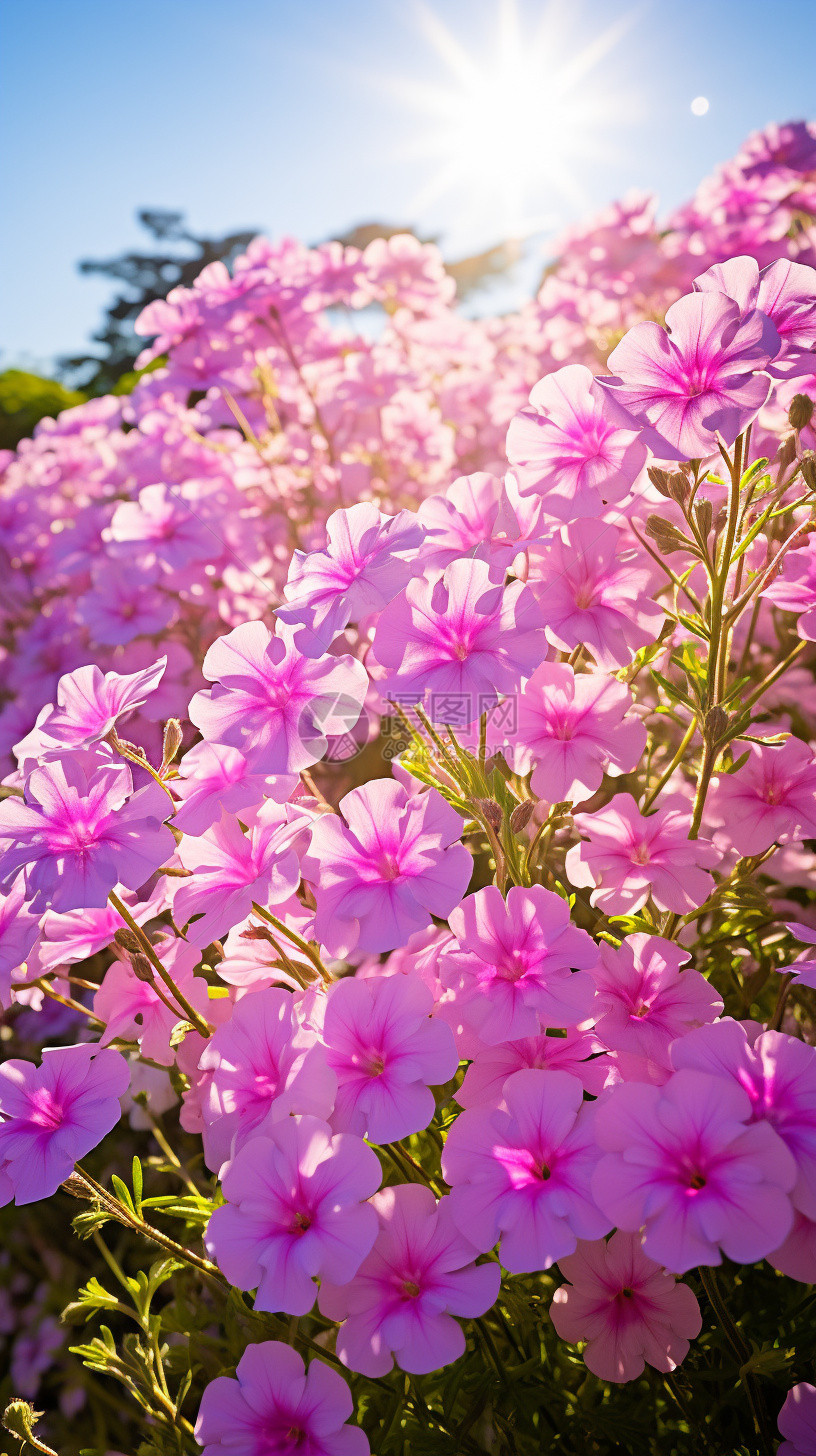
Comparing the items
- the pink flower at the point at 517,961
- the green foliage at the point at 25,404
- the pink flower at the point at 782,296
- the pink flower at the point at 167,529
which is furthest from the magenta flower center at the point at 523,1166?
the green foliage at the point at 25,404

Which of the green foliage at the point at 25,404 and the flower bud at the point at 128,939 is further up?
the green foliage at the point at 25,404

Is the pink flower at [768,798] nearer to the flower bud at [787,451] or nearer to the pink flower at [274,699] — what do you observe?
the flower bud at [787,451]

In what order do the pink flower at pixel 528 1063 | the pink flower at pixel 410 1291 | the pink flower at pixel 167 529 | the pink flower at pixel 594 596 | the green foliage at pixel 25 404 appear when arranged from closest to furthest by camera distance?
1. the pink flower at pixel 410 1291
2. the pink flower at pixel 528 1063
3. the pink flower at pixel 594 596
4. the pink flower at pixel 167 529
5. the green foliage at pixel 25 404

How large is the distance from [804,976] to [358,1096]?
410mm

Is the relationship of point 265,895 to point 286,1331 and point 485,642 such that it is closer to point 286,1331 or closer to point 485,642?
point 485,642

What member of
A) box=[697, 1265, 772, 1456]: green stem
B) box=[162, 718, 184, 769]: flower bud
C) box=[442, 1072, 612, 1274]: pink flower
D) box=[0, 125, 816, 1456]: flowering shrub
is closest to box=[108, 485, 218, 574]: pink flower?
box=[0, 125, 816, 1456]: flowering shrub

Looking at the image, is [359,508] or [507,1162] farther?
[359,508]

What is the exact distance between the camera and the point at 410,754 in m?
1.14

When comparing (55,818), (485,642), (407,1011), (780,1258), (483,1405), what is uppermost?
(485,642)

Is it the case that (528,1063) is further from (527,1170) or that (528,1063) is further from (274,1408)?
(274,1408)

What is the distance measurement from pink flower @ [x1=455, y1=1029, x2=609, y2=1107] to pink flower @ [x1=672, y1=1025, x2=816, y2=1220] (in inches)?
6.0

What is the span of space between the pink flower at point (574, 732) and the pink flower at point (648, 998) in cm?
17

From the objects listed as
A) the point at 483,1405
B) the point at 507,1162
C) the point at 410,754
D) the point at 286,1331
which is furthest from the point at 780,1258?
the point at 410,754

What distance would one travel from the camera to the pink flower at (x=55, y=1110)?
0.90m
